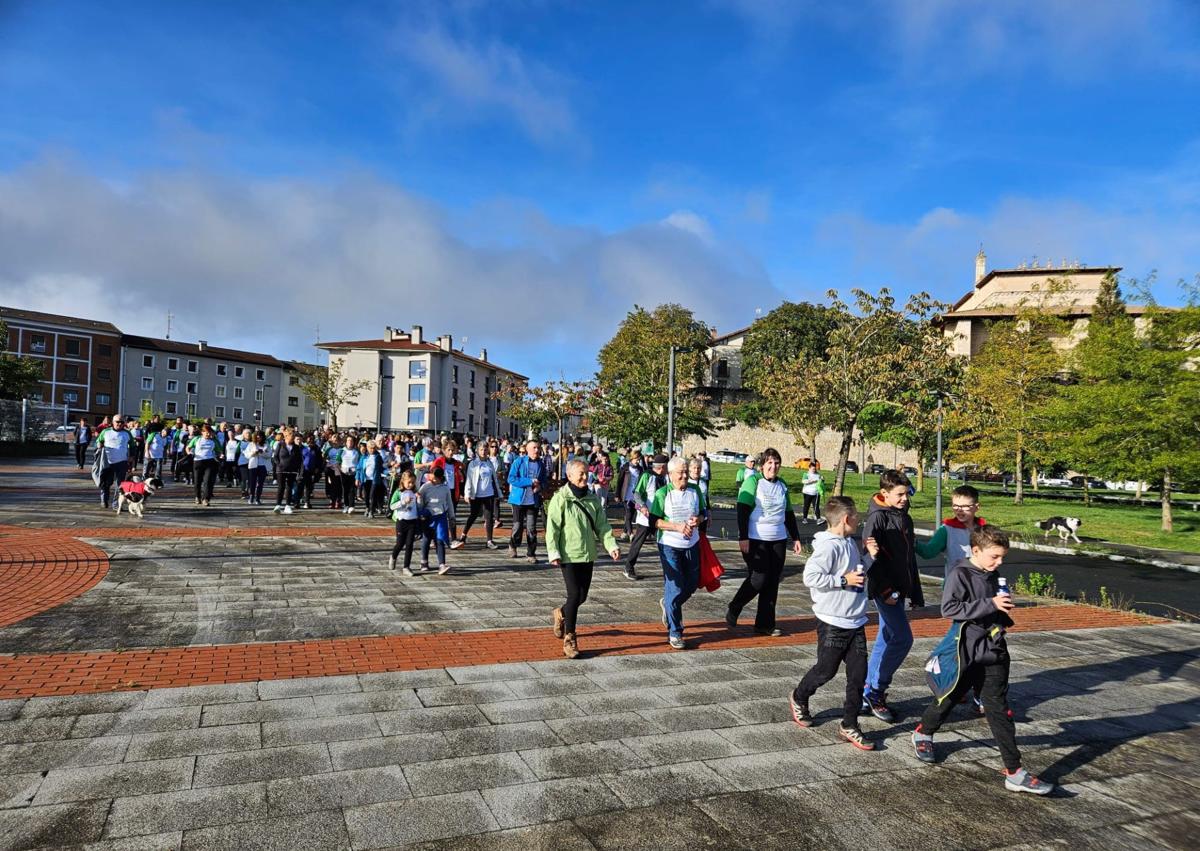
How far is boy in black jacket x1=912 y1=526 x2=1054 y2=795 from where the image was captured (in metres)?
4.06

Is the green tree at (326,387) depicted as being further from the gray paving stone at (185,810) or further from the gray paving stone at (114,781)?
the gray paving stone at (185,810)

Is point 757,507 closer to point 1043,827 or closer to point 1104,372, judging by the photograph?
point 1043,827

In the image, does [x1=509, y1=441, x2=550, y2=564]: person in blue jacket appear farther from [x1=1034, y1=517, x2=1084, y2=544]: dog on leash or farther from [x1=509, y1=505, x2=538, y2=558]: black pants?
[x1=1034, y1=517, x2=1084, y2=544]: dog on leash

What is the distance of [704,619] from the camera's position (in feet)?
26.5

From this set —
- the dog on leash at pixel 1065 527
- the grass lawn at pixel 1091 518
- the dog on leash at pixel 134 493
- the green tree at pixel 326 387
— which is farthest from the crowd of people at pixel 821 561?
→ the green tree at pixel 326 387

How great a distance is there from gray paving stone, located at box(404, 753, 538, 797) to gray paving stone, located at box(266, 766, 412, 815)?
8 cm

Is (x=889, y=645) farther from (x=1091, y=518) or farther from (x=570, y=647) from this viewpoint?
(x=1091, y=518)

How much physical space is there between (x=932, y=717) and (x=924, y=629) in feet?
13.1

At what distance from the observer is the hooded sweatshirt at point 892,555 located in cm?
514

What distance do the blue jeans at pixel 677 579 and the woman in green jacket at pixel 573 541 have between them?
0.62 meters

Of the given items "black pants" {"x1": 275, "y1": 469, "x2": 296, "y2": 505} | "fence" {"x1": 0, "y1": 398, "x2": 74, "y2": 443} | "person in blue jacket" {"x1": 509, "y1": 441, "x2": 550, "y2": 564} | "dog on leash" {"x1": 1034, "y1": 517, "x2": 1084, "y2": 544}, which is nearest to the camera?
"person in blue jacket" {"x1": 509, "y1": 441, "x2": 550, "y2": 564}

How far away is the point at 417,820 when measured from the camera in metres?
3.46

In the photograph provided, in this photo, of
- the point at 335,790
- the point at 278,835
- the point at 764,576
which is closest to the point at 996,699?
the point at 764,576

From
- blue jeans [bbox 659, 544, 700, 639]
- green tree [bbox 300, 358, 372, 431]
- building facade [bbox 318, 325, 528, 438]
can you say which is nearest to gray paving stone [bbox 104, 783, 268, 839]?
blue jeans [bbox 659, 544, 700, 639]
